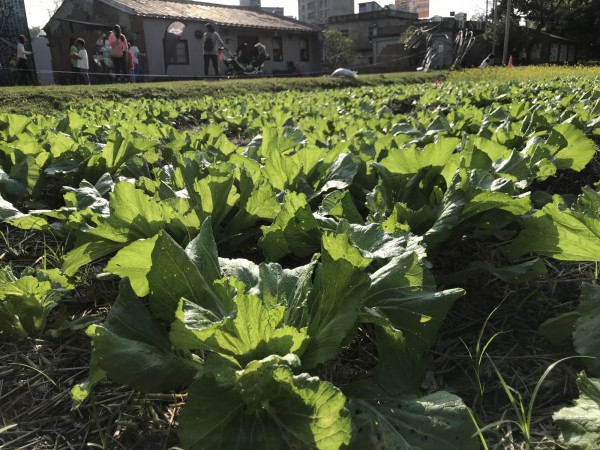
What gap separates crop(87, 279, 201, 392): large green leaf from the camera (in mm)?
1168

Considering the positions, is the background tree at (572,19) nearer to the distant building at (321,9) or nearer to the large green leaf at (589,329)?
the large green leaf at (589,329)

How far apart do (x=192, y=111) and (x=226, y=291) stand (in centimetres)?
754

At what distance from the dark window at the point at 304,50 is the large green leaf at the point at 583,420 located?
39.4 meters

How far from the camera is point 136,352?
1.21m

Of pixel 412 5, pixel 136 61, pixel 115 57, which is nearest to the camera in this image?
pixel 115 57

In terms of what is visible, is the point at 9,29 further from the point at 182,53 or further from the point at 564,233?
the point at 564,233

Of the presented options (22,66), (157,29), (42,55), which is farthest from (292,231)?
(42,55)

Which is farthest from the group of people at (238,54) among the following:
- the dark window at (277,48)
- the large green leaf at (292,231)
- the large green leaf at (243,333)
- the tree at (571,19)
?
the tree at (571,19)

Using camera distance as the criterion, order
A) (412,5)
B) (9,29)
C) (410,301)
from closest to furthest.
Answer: (410,301)
(9,29)
(412,5)

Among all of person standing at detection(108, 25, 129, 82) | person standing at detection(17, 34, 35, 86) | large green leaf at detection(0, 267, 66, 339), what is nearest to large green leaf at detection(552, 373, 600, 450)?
large green leaf at detection(0, 267, 66, 339)

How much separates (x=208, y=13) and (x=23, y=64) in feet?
49.3

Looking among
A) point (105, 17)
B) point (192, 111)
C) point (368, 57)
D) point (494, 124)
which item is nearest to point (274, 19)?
point (105, 17)

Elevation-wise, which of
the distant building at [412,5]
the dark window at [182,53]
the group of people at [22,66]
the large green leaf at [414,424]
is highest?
the distant building at [412,5]

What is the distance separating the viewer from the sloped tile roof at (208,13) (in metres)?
28.1
